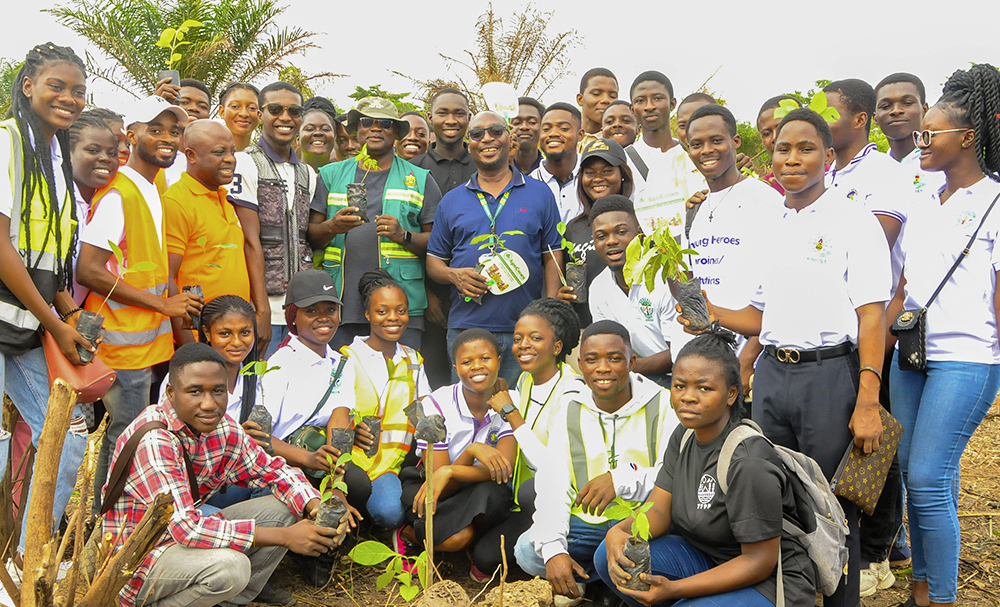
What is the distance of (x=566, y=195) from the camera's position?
234 inches

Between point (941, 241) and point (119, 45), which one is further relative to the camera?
point (119, 45)

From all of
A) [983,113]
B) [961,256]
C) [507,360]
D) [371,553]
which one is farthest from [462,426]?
[983,113]

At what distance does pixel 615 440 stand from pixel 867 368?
1.24m

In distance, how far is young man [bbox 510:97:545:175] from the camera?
252 inches

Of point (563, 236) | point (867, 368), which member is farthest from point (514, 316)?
point (867, 368)

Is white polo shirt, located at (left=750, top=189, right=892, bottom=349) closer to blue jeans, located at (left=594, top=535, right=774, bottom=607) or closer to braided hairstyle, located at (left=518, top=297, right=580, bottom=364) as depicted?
blue jeans, located at (left=594, top=535, right=774, bottom=607)

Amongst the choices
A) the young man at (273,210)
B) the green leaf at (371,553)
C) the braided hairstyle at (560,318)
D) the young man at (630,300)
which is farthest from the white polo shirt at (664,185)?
the green leaf at (371,553)

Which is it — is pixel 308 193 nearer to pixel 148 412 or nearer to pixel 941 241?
pixel 148 412

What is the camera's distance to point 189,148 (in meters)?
4.79

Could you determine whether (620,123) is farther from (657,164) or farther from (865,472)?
(865,472)

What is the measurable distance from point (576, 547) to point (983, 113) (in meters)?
2.72

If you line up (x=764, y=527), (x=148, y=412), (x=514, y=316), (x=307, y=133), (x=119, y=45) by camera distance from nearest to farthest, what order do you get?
(x=764, y=527)
(x=148, y=412)
(x=514, y=316)
(x=307, y=133)
(x=119, y=45)

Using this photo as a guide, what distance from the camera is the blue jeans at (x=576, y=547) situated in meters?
4.01

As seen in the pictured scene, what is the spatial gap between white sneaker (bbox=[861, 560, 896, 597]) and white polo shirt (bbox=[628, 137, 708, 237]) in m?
Answer: 2.26
